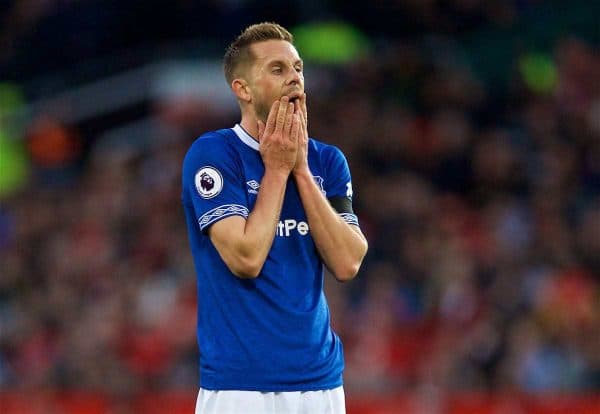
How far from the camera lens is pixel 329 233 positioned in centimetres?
414

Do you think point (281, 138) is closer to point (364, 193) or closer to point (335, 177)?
point (335, 177)

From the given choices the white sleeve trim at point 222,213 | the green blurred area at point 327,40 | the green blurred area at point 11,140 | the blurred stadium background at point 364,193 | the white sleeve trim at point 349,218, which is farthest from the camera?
the green blurred area at point 327,40

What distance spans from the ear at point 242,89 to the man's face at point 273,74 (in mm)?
22

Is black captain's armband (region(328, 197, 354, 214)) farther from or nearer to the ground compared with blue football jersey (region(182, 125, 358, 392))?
farther from the ground

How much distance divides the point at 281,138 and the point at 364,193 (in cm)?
610

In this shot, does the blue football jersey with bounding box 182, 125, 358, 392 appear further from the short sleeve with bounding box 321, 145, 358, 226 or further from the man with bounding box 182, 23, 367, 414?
the short sleeve with bounding box 321, 145, 358, 226

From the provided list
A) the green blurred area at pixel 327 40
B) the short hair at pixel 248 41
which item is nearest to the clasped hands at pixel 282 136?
the short hair at pixel 248 41

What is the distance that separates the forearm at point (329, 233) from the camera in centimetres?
412

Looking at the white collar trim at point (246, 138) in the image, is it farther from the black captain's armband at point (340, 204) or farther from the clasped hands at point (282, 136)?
the black captain's armband at point (340, 204)

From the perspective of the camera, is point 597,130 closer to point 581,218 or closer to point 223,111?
point 581,218

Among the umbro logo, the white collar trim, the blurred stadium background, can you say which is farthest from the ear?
the blurred stadium background

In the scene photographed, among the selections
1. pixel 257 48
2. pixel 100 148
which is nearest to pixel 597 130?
pixel 100 148

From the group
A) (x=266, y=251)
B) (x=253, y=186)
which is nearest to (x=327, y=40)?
(x=253, y=186)

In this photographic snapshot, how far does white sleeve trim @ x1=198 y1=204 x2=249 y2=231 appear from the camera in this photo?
4070mm
